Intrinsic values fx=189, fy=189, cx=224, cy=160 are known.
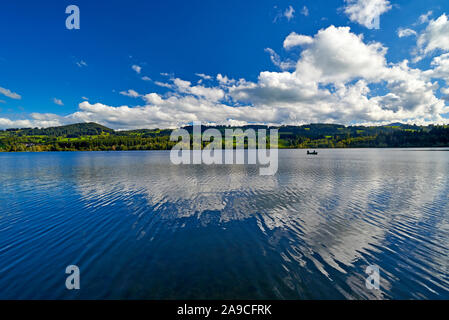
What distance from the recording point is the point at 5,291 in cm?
852

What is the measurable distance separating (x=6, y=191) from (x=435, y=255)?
4935 cm

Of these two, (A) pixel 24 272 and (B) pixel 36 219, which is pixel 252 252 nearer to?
(A) pixel 24 272

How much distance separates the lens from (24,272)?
32.2 feet

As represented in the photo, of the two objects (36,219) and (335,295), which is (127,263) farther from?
(36,219)

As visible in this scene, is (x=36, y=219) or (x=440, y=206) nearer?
(x=36, y=219)
